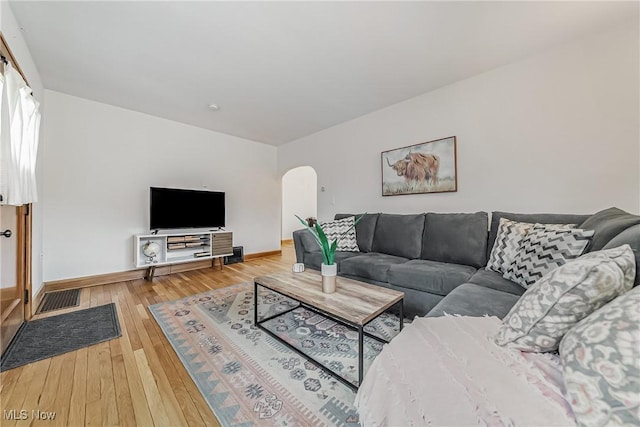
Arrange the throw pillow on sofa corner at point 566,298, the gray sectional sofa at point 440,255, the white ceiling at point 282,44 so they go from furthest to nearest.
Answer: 1. the white ceiling at point 282,44
2. the gray sectional sofa at point 440,255
3. the throw pillow on sofa corner at point 566,298

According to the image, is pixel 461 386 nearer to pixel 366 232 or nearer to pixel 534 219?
pixel 534 219

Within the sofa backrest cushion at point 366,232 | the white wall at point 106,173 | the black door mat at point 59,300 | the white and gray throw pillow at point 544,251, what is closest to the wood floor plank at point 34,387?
the black door mat at point 59,300

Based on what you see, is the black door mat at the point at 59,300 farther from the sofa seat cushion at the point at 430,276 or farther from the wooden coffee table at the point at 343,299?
the sofa seat cushion at the point at 430,276

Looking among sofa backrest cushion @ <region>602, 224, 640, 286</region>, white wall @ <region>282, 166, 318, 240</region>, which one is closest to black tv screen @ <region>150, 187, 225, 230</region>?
white wall @ <region>282, 166, 318, 240</region>

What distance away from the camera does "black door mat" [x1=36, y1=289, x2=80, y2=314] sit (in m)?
2.37

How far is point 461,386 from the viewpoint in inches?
27.1

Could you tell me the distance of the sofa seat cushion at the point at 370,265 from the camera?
2.30 metres

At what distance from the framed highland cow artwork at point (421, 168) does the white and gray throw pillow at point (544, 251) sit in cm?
117

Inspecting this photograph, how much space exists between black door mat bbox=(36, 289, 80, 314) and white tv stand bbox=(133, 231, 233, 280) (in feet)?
2.14

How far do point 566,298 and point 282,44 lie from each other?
2.41 m

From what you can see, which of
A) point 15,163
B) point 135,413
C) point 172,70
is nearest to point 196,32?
point 172,70

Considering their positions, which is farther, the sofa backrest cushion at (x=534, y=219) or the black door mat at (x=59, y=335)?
the sofa backrest cushion at (x=534, y=219)

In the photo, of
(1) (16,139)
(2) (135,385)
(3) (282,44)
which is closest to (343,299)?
(2) (135,385)

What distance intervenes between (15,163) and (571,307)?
299 cm
